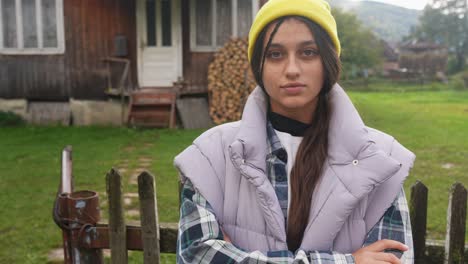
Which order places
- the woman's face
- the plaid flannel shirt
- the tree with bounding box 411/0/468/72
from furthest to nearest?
the tree with bounding box 411/0/468/72
the woman's face
the plaid flannel shirt

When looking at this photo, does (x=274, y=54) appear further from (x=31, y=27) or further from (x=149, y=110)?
(x=31, y=27)

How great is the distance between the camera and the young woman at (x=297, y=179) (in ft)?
5.57

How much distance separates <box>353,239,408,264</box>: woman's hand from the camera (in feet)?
5.52

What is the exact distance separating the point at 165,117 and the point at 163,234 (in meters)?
10.1

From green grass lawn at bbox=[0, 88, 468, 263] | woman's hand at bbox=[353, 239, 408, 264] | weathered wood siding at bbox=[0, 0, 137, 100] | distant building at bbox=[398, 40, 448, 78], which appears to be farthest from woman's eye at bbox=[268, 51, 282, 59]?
distant building at bbox=[398, 40, 448, 78]

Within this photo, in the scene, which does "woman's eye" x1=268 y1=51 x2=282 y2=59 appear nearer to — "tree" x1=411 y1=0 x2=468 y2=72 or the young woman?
the young woman

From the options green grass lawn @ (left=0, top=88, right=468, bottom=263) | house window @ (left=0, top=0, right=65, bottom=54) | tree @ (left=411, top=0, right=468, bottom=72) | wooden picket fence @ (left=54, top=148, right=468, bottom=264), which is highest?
tree @ (left=411, top=0, right=468, bottom=72)

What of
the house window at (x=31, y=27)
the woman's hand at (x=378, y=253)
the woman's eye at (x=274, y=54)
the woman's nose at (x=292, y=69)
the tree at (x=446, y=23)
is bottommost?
the woman's hand at (x=378, y=253)

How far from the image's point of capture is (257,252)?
1.69m

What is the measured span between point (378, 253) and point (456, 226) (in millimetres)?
978

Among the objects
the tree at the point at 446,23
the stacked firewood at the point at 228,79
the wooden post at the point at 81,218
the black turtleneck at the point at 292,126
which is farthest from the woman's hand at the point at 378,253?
the tree at the point at 446,23

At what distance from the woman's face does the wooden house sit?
1144 centimetres

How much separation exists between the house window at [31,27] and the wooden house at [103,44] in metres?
0.02

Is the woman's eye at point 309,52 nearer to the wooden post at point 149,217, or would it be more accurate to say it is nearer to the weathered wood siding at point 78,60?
the wooden post at point 149,217
